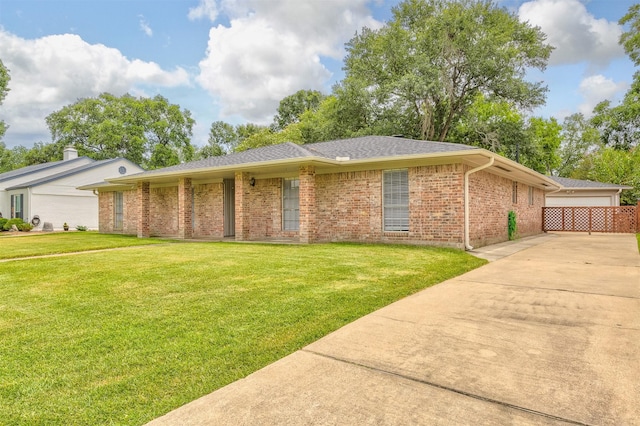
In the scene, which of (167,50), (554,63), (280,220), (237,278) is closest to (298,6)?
(167,50)

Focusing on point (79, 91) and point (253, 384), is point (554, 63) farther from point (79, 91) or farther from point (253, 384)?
point (79, 91)

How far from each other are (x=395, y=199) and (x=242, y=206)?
198 inches

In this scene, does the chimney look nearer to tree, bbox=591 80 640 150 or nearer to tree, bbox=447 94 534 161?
tree, bbox=447 94 534 161

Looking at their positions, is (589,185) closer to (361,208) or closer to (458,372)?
(361,208)

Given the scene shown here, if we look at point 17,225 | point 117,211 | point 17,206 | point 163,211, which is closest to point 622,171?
point 163,211

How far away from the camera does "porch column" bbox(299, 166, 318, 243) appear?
10742mm

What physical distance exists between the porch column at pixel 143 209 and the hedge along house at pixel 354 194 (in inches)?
1.6

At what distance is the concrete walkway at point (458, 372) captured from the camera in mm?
2049

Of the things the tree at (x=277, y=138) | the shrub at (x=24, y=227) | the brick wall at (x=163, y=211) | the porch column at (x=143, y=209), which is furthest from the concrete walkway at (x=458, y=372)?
the tree at (x=277, y=138)

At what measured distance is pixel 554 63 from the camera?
25.4 m

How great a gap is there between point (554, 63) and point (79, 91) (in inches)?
1773

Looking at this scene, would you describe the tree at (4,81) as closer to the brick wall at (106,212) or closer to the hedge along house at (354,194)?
the brick wall at (106,212)

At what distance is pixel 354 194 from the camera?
11.1 metres

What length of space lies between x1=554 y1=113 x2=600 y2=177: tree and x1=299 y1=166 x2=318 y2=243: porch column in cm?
3882
